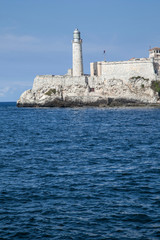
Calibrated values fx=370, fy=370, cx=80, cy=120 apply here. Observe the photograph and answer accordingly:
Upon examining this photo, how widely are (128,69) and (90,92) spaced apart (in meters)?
10.3

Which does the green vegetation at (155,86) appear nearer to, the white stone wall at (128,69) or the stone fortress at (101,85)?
the stone fortress at (101,85)

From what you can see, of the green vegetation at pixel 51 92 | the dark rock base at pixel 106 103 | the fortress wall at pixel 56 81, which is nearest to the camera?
the dark rock base at pixel 106 103

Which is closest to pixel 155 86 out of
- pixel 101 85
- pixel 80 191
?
pixel 101 85

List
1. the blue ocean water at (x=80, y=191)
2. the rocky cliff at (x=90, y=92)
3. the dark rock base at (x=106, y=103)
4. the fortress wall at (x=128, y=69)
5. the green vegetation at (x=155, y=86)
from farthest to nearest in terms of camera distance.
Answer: the fortress wall at (x=128, y=69) < the dark rock base at (x=106, y=103) < the rocky cliff at (x=90, y=92) < the green vegetation at (x=155, y=86) < the blue ocean water at (x=80, y=191)

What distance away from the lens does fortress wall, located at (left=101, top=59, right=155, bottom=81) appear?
82.4 meters

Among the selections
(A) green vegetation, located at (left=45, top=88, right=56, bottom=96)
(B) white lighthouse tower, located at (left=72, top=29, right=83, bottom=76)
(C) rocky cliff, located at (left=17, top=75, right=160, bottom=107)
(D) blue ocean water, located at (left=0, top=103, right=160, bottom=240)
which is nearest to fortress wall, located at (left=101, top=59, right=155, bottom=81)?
(C) rocky cliff, located at (left=17, top=75, right=160, bottom=107)

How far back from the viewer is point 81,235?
1168 centimetres

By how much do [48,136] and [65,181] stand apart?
18.2m

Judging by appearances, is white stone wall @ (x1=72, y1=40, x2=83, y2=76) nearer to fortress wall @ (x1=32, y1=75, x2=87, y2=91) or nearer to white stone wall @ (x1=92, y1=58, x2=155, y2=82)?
fortress wall @ (x1=32, y1=75, x2=87, y2=91)

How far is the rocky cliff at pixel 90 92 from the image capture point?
269 feet

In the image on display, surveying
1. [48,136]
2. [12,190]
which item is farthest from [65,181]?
[48,136]

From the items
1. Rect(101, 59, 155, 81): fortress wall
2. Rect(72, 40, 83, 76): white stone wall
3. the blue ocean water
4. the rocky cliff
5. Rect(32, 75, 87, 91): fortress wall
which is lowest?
the blue ocean water

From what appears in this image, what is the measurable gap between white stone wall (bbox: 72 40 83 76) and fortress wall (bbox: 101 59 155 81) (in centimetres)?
561

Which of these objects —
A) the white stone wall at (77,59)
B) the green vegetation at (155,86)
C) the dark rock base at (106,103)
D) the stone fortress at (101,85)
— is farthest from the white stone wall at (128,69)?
the white stone wall at (77,59)
